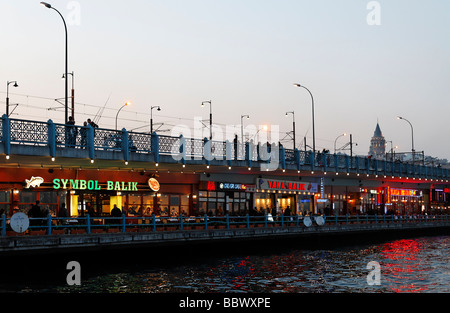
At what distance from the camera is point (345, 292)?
2564 cm

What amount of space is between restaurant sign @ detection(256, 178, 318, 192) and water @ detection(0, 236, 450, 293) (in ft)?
40.2

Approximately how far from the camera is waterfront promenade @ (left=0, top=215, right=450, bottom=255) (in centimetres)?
2894

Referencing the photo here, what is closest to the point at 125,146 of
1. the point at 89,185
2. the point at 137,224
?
the point at 137,224

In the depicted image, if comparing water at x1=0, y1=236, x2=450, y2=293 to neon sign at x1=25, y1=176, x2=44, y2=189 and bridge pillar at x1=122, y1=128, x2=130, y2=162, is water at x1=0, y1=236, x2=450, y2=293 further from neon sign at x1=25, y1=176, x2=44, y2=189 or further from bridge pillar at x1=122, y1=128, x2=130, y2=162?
neon sign at x1=25, y1=176, x2=44, y2=189

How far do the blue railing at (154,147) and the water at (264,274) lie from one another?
6.33 meters

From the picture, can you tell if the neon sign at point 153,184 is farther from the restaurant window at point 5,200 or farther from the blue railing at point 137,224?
the restaurant window at point 5,200

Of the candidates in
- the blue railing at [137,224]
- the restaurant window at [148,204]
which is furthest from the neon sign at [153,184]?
the blue railing at [137,224]

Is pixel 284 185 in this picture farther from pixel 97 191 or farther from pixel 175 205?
pixel 97 191

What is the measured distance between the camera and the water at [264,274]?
26266mm

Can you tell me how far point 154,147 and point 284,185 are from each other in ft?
71.0

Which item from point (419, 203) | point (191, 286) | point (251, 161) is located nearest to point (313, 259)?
point (251, 161)
